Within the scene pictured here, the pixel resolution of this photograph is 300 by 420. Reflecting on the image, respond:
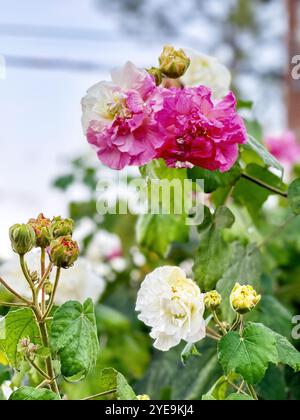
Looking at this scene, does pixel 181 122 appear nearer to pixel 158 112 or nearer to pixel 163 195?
pixel 158 112

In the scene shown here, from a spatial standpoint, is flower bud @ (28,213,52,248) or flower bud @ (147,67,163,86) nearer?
flower bud @ (28,213,52,248)

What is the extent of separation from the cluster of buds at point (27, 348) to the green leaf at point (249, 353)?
127 mm

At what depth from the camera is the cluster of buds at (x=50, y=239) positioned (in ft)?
1.83

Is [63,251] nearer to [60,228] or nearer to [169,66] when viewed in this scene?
[60,228]

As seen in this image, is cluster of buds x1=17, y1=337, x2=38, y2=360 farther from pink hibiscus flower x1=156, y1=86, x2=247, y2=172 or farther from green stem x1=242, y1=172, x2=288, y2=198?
green stem x1=242, y1=172, x2=288, y2=198

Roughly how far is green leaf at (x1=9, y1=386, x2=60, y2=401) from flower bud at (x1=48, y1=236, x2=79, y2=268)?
0.28 feet

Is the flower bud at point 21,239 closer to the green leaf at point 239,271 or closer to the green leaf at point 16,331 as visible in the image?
the green leaf at point 16,331

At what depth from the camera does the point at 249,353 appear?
565mm

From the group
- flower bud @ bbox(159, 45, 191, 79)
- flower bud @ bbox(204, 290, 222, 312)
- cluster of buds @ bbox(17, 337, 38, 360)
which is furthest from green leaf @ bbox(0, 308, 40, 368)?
flower bud @ bbox(159, 45, 191, 79)

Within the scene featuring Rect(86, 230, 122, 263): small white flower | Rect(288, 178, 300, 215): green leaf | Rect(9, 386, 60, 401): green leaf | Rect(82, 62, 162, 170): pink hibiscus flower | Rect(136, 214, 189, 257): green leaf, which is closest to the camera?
Rect(9, 386, 60, 401): green leaf

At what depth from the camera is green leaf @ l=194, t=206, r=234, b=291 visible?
782 mm

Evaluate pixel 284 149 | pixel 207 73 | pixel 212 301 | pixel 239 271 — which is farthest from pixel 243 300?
pixel 284 149

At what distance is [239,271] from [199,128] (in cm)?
19
